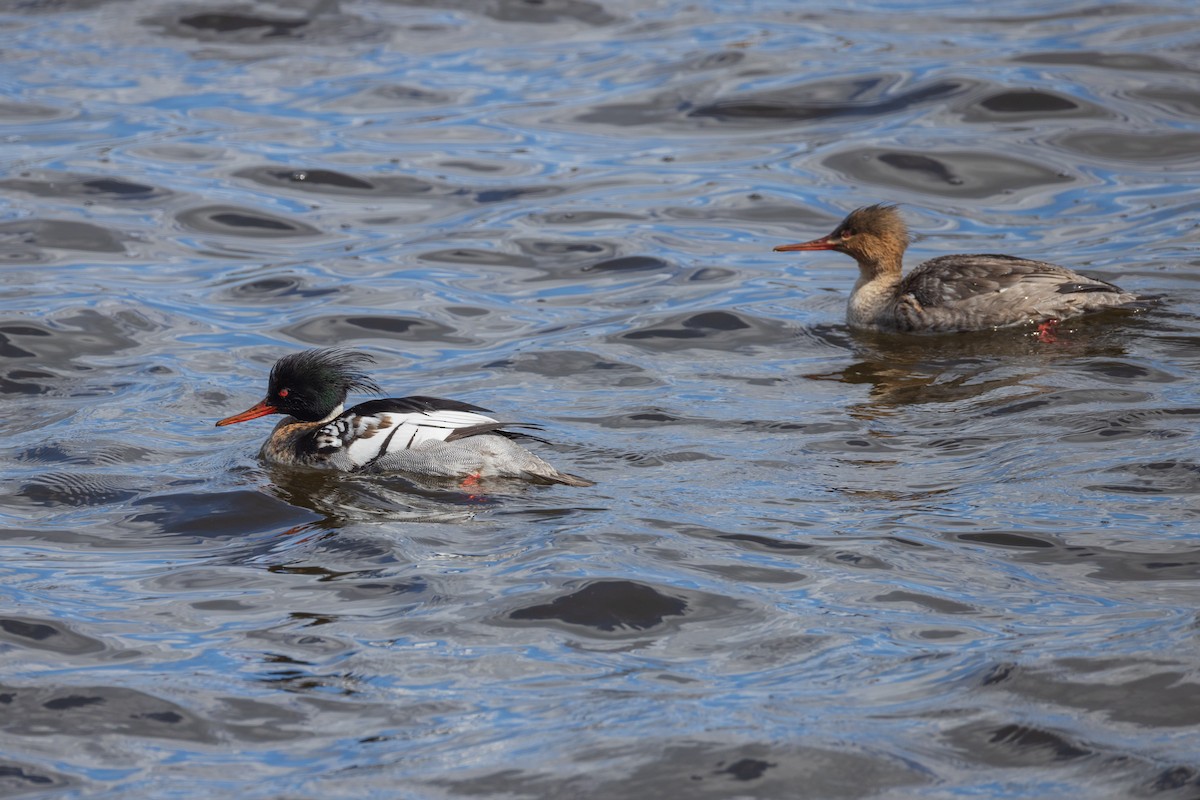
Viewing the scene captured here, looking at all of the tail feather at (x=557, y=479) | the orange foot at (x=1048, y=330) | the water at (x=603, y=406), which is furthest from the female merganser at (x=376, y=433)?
the orange foot at (x=1048, y=330)

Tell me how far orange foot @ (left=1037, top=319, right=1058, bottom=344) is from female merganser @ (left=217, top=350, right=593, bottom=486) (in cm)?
437

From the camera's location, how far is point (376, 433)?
9.14 meters

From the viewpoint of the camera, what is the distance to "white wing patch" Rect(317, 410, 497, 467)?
890 centimetres

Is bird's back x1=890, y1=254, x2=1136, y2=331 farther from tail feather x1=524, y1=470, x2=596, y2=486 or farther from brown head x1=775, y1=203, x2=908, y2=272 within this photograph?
tail feather x1=524, y1=470, x2=596, y2=486

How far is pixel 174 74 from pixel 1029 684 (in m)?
15.4

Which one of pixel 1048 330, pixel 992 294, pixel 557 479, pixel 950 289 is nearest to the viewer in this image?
pixel 557 479

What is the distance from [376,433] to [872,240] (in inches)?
205

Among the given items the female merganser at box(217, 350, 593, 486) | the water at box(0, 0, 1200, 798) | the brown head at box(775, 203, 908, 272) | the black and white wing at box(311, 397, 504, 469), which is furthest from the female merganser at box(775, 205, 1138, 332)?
the black and white wing at box(311, 397, 504, 469)

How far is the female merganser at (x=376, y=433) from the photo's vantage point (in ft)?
29.0

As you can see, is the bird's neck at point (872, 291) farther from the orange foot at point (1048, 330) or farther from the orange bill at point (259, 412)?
the orange bill at point (259, 412)

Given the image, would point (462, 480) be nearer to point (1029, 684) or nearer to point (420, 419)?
point (420, 419)

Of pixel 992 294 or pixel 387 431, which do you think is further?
pixel 992 294

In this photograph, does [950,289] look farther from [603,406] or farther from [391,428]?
[391,428]

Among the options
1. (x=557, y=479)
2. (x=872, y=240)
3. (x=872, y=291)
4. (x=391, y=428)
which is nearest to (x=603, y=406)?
(x=557, y=479)
